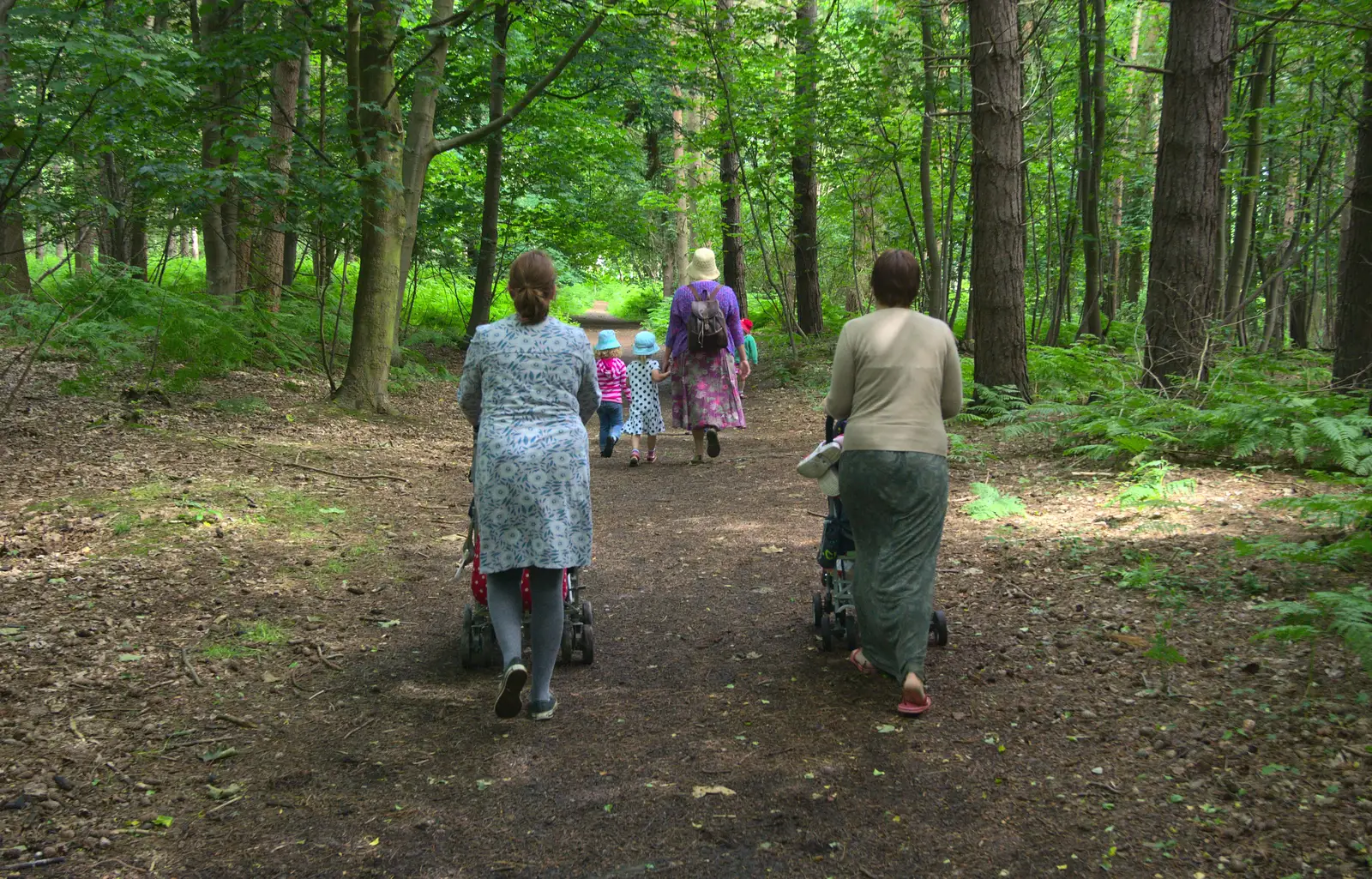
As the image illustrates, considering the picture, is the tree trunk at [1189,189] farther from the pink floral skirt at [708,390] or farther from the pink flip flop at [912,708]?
the pink flip flop at [912,708]

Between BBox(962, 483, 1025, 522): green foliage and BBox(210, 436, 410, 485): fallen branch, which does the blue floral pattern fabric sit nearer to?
BBox(962, 483, 1025, 522): green foliage

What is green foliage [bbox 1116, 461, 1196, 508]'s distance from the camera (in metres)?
6.40

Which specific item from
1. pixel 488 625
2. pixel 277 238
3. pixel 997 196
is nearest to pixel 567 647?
pixel 488 625

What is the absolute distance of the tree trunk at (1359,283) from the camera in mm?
→ 8156

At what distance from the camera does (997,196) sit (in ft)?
34.1

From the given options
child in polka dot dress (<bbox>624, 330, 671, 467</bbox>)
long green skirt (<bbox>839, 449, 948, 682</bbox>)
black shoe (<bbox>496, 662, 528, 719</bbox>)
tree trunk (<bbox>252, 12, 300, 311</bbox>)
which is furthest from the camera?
tree trunk (<bbox>252, 12, 300, 311</bbox>)

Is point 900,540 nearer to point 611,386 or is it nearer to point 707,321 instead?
point 707,321

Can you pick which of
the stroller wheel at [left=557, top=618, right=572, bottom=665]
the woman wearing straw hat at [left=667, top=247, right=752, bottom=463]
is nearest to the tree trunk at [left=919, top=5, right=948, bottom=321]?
the woman wearing straw hat at [left=667, top=247, right=752, bottom=463]

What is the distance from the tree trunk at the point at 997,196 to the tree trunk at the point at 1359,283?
2.86 m

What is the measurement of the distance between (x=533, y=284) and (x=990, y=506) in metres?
4.34

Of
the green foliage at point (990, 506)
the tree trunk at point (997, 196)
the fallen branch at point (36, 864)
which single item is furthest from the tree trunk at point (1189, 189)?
the fallen branch at point (36, 864)

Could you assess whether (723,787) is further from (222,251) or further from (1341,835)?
(222,251)

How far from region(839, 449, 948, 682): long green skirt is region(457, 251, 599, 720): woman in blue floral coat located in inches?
47.5

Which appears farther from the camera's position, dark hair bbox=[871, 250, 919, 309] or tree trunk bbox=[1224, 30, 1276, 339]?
tree trunk bbox=[1224, 30, 1276, 339]
